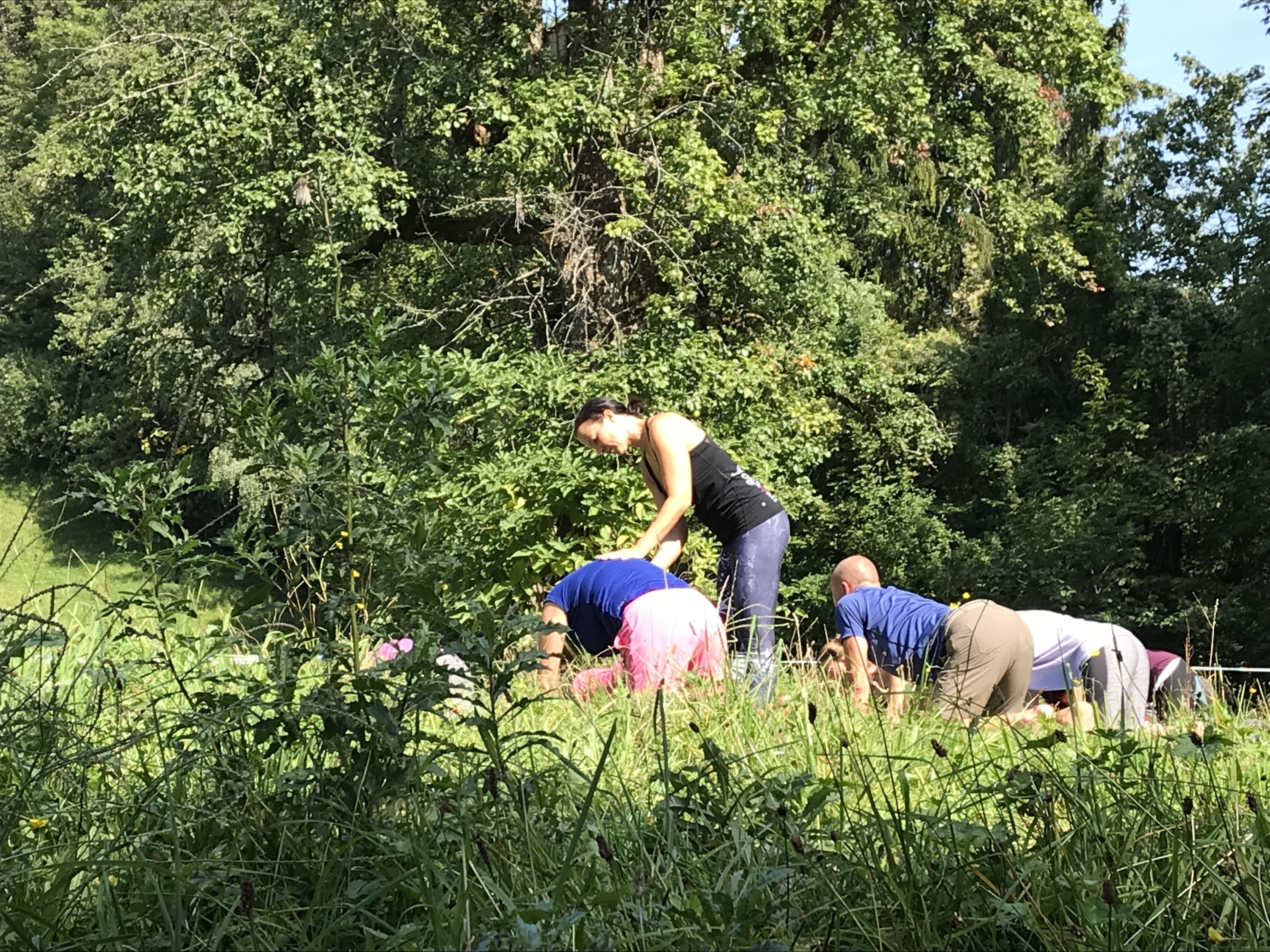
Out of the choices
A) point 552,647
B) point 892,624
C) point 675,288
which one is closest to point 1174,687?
point 892,624

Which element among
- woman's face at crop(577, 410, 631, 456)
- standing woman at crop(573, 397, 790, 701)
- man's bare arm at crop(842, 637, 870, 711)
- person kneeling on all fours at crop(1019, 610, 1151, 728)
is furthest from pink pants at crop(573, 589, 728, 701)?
person kneeling on all fours at crop(1019, 610, 1151, 728)

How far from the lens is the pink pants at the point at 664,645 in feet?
12.2

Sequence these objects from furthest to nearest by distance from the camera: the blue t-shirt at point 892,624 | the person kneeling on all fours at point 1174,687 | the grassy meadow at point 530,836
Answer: the person kneeling on all fours at point 1174,687, the blue t-shirt at point 892,624, the grassy meadow at point 530,836

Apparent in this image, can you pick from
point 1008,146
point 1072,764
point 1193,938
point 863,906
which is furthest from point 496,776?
point 1008,146

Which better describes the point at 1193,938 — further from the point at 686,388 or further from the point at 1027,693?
the point at 686,388

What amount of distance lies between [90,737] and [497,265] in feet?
33.6

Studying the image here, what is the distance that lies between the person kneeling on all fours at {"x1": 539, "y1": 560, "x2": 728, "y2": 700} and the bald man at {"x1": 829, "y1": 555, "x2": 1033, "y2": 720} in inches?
18.5

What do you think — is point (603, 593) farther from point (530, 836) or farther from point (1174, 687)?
point (1174, 687)

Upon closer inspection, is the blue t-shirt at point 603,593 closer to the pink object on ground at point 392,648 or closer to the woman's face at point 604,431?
the woman's face at point 604,431

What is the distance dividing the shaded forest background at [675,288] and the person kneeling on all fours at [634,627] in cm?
32

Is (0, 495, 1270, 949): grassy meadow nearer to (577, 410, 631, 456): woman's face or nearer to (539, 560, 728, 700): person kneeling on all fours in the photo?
(539, 560, 728, 700): person kneeling on all fours

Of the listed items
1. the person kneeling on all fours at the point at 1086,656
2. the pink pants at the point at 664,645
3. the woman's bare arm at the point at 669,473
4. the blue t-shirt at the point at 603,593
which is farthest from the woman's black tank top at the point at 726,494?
the person kneeling on all fours at the point at 1086,656

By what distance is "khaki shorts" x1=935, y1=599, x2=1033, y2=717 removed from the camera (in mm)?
3918

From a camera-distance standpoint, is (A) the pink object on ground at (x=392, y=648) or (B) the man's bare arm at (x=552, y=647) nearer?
(A) the pink object on ground at (x=392, y=648)
